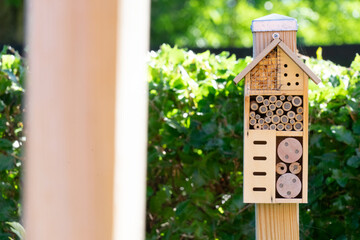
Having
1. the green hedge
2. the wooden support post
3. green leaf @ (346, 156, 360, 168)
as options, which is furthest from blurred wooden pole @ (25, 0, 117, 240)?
green leaf @ (346, 156, 360, 168)

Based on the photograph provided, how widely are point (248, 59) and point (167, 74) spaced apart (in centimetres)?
42

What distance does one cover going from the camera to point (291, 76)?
2150 mm

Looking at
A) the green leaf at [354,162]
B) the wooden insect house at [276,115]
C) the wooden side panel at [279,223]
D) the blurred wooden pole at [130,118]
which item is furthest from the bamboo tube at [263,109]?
the blurred wooden pole at [130,118]

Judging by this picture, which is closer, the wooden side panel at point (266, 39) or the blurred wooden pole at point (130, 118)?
the blurred wooden pole at point (130, 118)

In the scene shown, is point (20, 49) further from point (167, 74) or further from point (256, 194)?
point (256, 194)

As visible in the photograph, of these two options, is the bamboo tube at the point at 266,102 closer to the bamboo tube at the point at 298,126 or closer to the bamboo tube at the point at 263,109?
the bamboo tube at the point at 263,109

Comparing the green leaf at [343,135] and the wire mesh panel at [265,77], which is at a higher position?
the wire mesh panel at [265,77]

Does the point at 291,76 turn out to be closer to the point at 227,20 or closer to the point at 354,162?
the point at 354,162

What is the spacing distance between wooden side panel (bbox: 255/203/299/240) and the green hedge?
1.60 feet

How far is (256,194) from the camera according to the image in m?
2.12

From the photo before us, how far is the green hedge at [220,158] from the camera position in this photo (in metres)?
2.62

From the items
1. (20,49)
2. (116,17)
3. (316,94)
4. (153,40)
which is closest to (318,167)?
(316,94)

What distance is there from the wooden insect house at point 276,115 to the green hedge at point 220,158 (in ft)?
1.49

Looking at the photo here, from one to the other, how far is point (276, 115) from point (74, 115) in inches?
52.9
